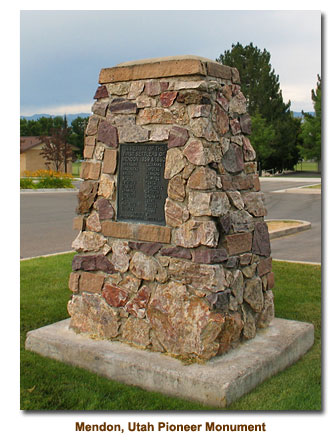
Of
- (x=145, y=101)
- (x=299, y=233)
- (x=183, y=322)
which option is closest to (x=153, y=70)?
(x=145, y=101)

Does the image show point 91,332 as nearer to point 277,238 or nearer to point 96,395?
point 96,395

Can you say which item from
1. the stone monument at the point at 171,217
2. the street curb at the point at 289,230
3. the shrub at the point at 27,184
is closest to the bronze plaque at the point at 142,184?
the stone monument at the point at 171,217

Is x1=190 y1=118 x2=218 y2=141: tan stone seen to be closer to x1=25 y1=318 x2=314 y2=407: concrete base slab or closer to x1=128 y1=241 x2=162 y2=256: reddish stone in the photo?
x1=128 y1=241 x2=162 y2=256: reddish stone

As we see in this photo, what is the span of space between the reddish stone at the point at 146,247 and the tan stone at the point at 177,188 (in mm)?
461

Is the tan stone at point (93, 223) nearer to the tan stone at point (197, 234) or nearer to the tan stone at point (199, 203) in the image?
the tan stone at point (197, 234)

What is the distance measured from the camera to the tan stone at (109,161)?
4656mm

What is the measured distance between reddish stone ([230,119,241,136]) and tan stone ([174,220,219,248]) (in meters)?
0.98

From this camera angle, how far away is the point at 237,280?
4.35 metres

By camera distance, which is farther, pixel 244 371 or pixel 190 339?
pixel 190 339

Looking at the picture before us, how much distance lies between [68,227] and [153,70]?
8904 millimetres

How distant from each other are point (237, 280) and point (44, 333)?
6.58 feet

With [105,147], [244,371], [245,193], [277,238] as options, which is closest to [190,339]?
[244,371]

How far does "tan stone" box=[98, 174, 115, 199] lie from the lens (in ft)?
15.4

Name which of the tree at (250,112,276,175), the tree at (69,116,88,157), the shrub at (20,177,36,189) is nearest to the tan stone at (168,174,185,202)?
the shrub at (20,177,36,189)
